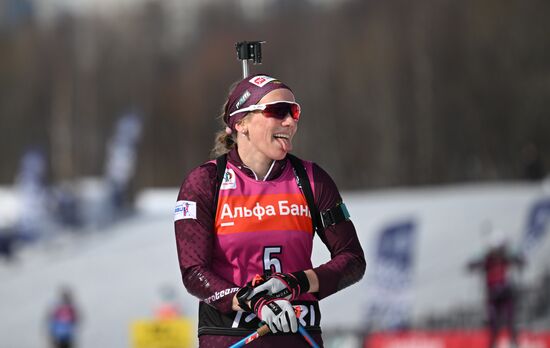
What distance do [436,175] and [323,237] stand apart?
2431 cm

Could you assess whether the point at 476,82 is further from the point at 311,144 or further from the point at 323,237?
the point at 323,237

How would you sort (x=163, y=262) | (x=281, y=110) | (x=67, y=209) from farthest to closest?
(x=67, y=209), (x=163, y=262), (x=281, y=110)

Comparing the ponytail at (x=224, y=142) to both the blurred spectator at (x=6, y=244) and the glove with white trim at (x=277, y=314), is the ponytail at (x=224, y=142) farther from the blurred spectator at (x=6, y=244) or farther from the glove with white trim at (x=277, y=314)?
the blurred spectator at (x=6, y=244)

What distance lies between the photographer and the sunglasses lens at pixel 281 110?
13.5 ft

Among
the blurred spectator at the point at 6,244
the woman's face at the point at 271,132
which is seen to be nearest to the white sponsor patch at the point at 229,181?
the woman's face at the point at 271,132

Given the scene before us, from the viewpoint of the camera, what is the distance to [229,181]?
4121mm

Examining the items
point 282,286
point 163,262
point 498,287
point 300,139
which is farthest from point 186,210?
point 300,139

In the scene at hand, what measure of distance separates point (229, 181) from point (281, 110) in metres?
0.30

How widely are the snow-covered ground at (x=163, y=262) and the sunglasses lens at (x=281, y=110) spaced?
17028mm

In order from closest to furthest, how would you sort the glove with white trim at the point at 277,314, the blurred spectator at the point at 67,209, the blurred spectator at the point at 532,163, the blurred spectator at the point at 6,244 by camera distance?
the glove with white trim at the point at 277,314, the blurred spectator at the point at 532,163, the blurred spectator at the point at 6,244, the blurred spectator at the point at 67,209

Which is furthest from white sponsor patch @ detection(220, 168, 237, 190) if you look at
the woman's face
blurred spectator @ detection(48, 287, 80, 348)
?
blurred spectator @ detection(48, 287, 80, 348)

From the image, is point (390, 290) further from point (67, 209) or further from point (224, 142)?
point (224, 142)

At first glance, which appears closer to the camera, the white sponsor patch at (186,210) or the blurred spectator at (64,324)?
the white sponsor patch at (186,210)

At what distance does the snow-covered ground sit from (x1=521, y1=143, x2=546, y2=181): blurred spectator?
1.43ft
